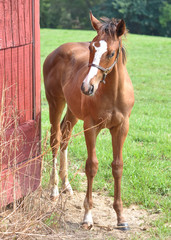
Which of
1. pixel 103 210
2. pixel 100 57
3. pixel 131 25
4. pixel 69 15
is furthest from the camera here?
pixel 69 15

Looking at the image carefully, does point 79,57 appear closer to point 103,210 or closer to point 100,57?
point 100,57

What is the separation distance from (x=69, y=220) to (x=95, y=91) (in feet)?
4.72

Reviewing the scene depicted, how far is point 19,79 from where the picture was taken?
4199 millimetres

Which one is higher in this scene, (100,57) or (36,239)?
(100,57)

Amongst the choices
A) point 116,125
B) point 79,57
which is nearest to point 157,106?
point 79,57

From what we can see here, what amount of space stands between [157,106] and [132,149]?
3077 mm

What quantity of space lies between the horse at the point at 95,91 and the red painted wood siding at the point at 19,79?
1.35 feet

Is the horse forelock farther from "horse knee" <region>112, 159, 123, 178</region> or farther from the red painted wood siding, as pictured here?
"horse knee" <region>112, 159, 123, 178</region>

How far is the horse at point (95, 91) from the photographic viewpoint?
3354 mm

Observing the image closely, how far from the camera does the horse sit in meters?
3.35

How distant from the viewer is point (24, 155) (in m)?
4.32

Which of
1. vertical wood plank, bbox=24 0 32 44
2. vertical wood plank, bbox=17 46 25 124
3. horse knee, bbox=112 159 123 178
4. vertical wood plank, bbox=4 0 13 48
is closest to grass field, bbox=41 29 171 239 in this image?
horse knee, bbox=112 159 123 178

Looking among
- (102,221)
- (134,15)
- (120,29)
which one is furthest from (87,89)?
(134,15)

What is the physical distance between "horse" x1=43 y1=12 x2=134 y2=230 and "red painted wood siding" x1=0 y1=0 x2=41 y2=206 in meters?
→ 0.41
